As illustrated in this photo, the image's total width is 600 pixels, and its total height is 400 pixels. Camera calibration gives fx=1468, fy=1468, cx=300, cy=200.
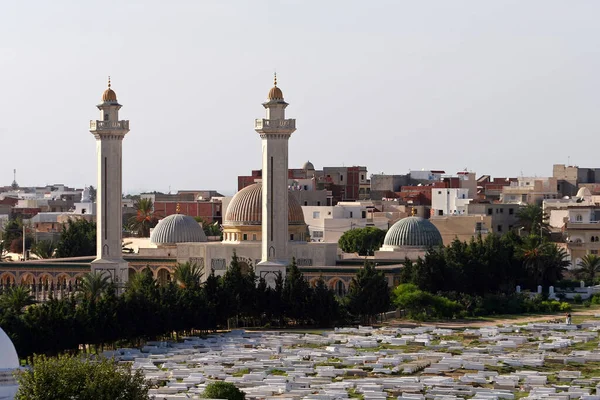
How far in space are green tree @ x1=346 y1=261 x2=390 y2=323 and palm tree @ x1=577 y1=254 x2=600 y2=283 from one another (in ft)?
72.6

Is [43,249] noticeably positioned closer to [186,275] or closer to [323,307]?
[186,275]

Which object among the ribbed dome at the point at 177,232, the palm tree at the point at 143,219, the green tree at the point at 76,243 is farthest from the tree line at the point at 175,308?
the palm tree at the point at 143,219

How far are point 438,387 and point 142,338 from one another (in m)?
17.4

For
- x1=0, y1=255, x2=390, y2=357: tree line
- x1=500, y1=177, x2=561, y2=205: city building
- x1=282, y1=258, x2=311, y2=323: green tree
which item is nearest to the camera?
x1=0, y1=255, x2=390, y2=357: tree line

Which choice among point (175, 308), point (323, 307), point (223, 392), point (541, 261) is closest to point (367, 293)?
point (323, 307)

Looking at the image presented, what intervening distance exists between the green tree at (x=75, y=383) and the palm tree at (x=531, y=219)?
65129mm

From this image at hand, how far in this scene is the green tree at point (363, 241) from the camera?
306 feet

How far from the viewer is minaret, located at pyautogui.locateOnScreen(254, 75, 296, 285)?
71938 mm

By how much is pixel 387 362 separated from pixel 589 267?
37935 millimetres

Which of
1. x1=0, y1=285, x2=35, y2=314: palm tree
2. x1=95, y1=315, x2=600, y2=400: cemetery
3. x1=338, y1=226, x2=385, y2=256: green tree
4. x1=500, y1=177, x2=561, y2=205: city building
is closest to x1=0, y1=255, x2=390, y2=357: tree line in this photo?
x1=0, y1=285, x2=35, y2=314: palm tree

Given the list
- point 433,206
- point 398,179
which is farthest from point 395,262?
point 398,179

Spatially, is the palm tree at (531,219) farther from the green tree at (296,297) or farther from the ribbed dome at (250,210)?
the green tree at (296,297)

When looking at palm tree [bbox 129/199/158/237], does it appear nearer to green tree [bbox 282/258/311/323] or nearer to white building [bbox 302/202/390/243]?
white building [bbox 302/202/390/243]

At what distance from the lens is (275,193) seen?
72062mm
